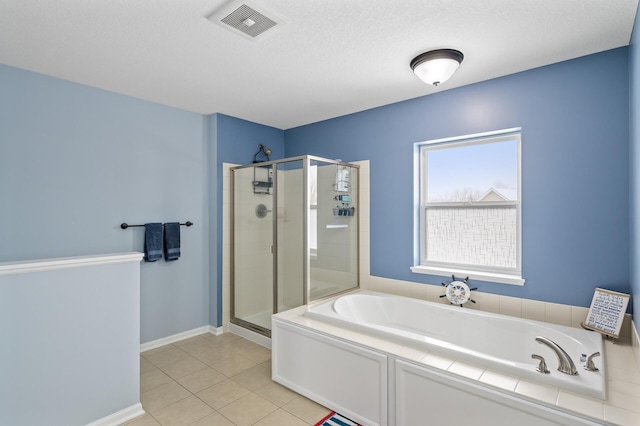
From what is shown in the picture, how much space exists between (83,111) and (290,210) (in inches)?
78.7

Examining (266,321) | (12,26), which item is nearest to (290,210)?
(266,321)

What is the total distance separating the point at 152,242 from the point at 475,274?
3004 mm

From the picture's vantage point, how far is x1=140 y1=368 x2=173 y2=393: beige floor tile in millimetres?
2662

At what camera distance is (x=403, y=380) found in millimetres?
1970

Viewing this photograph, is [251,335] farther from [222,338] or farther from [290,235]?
[290,235]

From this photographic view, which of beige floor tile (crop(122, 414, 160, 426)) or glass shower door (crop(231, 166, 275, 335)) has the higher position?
glass shower door (crop(231, 166, 275, 335))

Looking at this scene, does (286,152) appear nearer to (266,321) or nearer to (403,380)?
(266,321)

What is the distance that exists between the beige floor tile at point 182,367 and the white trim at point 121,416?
526mm

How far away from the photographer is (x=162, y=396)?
2.52m

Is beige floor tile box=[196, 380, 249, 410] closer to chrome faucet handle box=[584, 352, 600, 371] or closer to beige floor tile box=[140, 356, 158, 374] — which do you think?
beige floor tile box=[140, 356, 158, 374]

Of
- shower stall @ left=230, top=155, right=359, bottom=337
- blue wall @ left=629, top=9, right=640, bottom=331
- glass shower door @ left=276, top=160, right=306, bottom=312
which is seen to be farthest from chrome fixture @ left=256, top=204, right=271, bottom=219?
blue wall @ left=629, top=9, right=640, bottom=331

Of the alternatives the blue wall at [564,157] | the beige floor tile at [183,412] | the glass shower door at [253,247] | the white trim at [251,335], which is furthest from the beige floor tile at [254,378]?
the blue wall at [564,157]

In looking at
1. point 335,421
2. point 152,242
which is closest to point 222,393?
point 335,421

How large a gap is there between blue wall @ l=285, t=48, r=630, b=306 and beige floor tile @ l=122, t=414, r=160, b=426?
2385 mm
